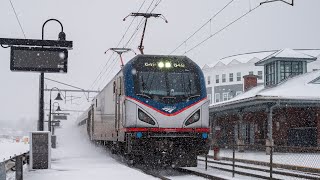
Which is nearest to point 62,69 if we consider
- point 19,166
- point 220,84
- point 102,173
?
point 102,173

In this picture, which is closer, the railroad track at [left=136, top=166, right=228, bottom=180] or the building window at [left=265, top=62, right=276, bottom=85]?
the railroad track at [left=136, top=166, right=228, bottom=180]

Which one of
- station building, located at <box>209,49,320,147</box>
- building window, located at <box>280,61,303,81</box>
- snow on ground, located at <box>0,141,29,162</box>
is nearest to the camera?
station building, located at <box>209,49,320,147</box>

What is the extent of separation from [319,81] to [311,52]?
5271cm

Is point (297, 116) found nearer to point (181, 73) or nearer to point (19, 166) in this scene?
point (181, 73)

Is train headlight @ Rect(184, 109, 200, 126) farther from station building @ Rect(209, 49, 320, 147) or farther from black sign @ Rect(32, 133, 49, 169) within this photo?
station building @ Rect(209, 49, 320, 147)

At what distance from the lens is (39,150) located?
52.6 ft

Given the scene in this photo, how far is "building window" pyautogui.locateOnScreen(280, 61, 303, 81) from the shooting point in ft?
120

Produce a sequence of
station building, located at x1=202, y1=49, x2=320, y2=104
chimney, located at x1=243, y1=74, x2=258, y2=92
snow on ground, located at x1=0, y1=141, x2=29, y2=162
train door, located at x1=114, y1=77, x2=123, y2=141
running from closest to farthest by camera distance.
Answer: train door, located at x1=114, y1=77, x2=123, y2=141, snow on ground, located at x1=0, y1=141, x2=29, y2=162, chimney, located at x1=243, y1=74, x2=258, y2=92, station building, located at x1=202, y1=49, x2=320, y2=104

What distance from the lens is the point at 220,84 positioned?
79.6m

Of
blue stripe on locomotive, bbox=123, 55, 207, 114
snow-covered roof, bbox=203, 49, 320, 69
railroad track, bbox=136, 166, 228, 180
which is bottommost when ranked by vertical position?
railroad track, bbox=136, 166, 228, 180

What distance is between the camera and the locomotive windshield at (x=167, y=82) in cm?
1547

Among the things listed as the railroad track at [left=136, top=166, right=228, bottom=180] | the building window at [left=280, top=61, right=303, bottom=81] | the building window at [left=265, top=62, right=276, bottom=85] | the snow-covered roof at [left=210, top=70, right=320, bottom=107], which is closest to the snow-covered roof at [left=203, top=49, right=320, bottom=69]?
the building window at [left=265, top=62, right=276, bottom=85]

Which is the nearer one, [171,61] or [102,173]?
[102,173]

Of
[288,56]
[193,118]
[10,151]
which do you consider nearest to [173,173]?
[193,118]
